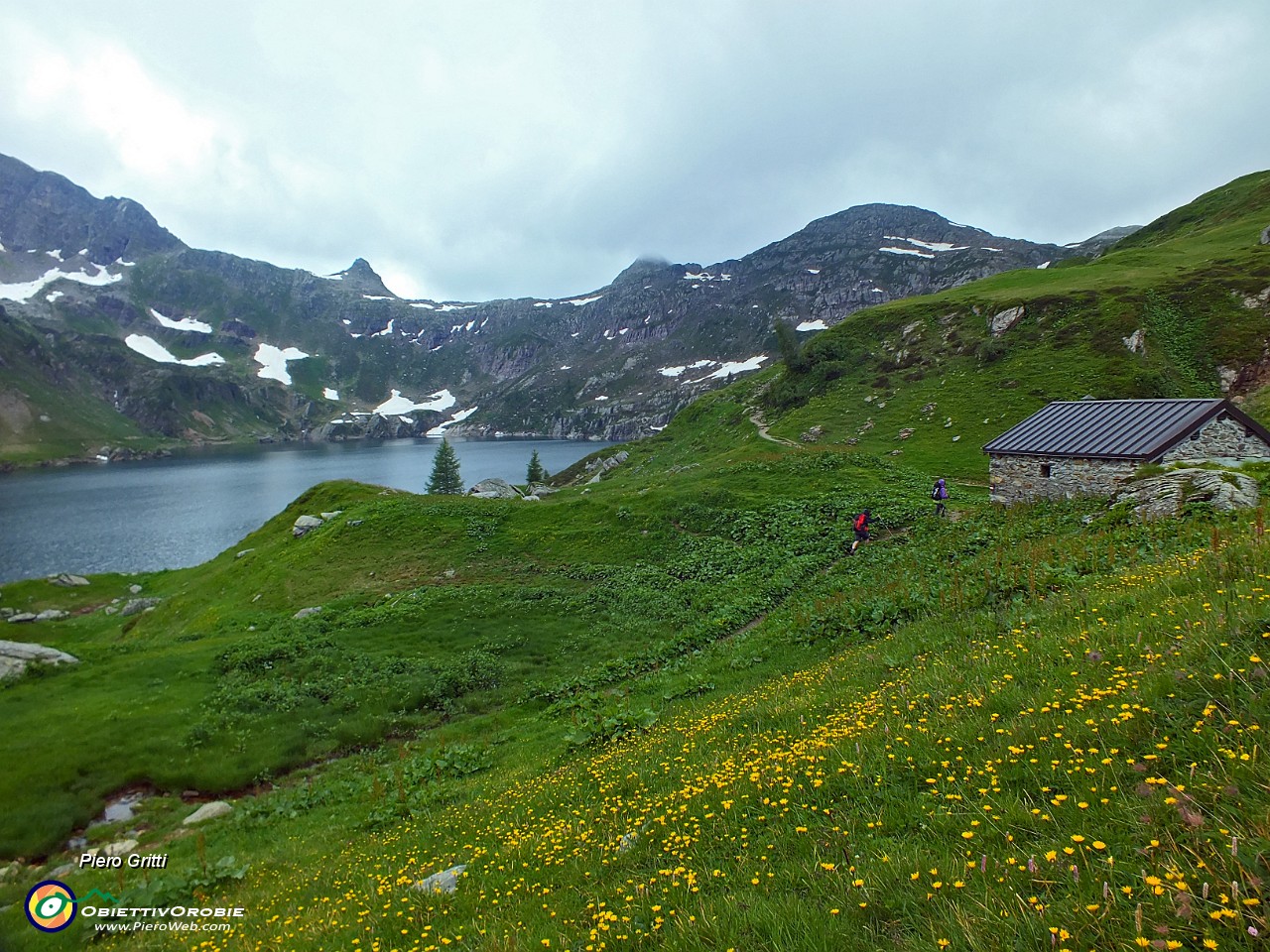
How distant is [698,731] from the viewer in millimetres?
11578

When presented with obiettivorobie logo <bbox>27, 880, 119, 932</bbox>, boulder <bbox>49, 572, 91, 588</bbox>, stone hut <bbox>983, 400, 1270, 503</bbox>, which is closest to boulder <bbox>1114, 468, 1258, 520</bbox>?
stone hut <bbox>983, 400, 1270, 503</bbox>

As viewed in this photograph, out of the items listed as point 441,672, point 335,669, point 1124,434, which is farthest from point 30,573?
point 1124,434

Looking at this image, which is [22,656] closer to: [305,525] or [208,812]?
[208,812]

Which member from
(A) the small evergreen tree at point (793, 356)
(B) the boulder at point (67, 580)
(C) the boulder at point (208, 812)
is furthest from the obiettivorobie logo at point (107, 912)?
(A) the small evergreen tree at point (793, 356)

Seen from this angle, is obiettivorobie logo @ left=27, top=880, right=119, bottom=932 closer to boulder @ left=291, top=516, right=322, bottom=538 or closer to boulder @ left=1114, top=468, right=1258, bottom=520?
boulder @ left=1114, top=468, right=1258, bottom=520

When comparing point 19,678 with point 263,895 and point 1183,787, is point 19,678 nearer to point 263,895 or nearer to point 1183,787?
point 263,895

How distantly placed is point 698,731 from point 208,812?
1476 centimetres

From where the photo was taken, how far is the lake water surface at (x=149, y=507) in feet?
243

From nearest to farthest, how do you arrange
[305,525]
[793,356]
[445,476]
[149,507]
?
[305,525], [793,356], [445,476], [149,507]

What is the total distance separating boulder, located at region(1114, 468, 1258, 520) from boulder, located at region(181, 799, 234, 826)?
31.0 m

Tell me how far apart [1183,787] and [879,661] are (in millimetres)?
8114

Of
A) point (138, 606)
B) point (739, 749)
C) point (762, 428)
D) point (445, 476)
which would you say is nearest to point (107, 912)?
point (739, 749)

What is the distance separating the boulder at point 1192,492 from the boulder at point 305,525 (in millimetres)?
55375

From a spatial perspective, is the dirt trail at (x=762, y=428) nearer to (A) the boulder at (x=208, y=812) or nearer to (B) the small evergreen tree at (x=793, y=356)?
(B) the small evergreen tree at (x=793, y=356)
